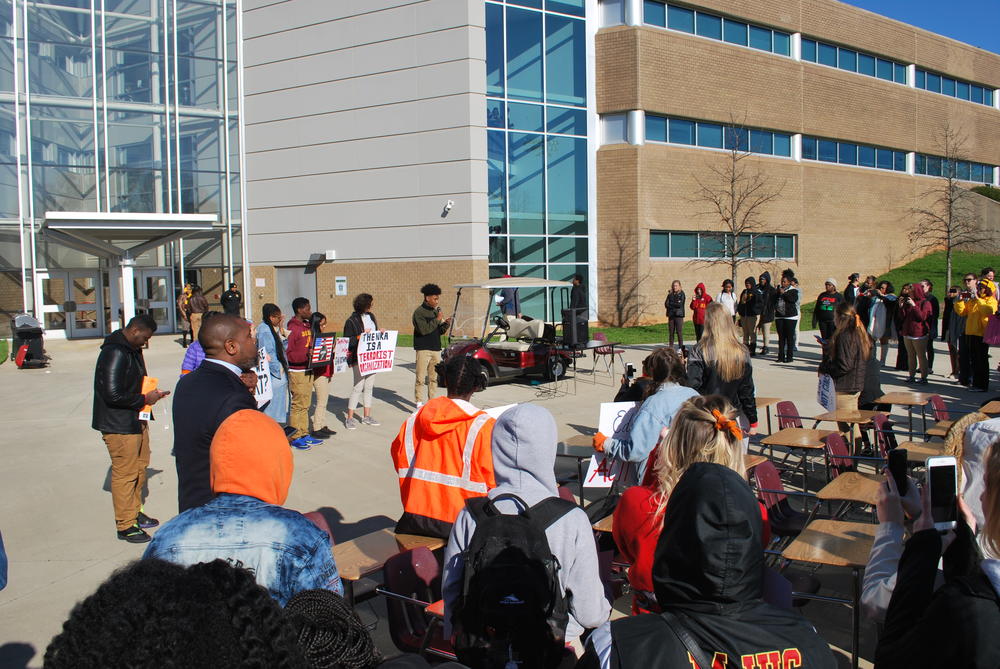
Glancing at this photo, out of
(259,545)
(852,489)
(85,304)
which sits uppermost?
(85,304)

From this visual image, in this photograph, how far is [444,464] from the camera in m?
4.02

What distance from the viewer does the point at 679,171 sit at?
27.4 metres

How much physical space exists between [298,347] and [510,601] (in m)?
7.70

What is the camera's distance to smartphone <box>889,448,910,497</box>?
88.3 inches

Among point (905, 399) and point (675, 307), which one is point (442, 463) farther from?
point (675, 307)

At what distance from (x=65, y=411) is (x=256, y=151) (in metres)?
17.1

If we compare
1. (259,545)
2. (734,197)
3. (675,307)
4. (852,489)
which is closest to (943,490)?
(259,545)

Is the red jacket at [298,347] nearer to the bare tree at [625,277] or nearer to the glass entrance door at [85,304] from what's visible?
the bare tree at [625,277]

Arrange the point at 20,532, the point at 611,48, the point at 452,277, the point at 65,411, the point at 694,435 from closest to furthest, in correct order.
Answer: the point at 694,435 → the point at 20,532 → the point at 65,411 → the point at 452,277 → the point at 611,48

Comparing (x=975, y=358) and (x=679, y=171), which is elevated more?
(x=679, y=171)

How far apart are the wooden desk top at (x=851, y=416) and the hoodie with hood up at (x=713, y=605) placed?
5916 millimetres

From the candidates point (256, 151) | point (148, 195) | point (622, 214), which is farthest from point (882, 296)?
point (148, 195)

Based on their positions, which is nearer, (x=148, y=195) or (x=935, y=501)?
(x=935, y=501)

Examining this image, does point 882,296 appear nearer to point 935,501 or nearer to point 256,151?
point 935,501
